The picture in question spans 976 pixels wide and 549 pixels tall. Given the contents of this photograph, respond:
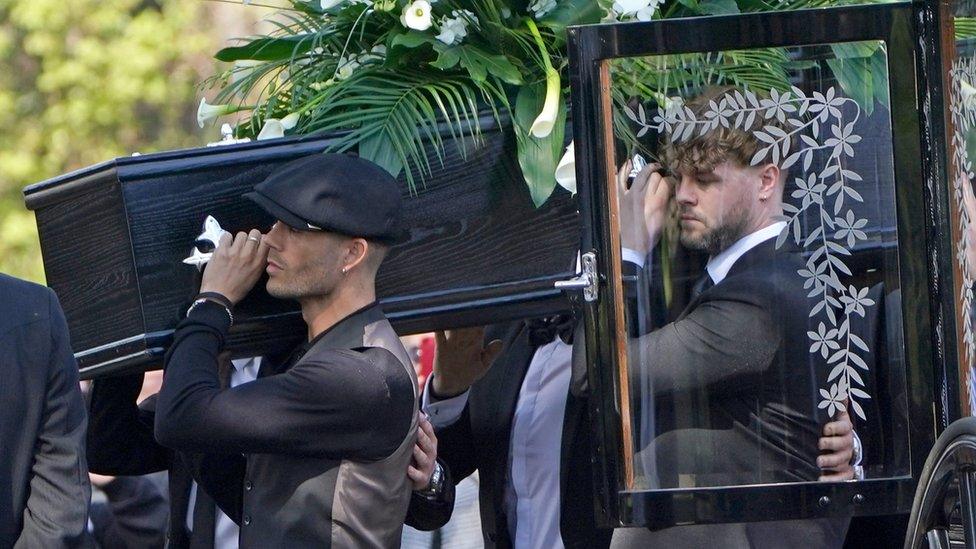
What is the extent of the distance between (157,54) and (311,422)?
26.5 ft

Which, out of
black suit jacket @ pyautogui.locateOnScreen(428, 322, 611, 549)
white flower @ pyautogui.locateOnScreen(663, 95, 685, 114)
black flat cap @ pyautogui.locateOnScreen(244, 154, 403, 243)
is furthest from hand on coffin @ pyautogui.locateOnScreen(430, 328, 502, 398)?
white flower @ pyautogui.locateOnScreen(663, 95, 685, 114)

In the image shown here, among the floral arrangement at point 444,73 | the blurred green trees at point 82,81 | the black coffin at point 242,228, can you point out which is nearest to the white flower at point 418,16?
the floral arrangement at point 444,73

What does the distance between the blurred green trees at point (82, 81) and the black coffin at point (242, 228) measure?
7462 millimetres

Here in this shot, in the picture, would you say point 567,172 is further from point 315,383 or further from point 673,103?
point 315,383

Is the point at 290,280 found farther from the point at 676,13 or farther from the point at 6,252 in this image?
the point at 6,252

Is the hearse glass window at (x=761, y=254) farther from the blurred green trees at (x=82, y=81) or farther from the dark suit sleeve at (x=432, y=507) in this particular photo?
the blurred green trees at (x=82, y=81)

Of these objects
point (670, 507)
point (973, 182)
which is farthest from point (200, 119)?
point (973, 182)

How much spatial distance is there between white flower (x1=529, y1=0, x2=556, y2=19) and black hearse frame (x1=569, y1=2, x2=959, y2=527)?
261 mm

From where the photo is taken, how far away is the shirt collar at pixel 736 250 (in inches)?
118

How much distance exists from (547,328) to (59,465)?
1395mm

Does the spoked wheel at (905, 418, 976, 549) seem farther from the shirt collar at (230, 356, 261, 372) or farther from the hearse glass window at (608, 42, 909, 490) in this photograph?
the shirt collar at (230, 356, 261, 372)

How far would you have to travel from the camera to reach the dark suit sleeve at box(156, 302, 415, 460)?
9.86 ft

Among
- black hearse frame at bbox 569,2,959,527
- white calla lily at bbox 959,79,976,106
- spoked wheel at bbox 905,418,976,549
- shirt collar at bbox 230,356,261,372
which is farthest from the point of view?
shirt collar at bbox 230,356,261,372

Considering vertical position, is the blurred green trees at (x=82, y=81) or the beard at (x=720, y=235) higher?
the blurred green trees at (x=82, y=81)
